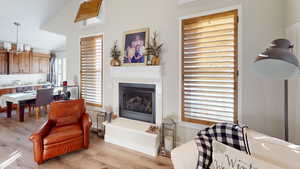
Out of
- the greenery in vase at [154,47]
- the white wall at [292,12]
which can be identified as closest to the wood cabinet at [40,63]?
the greenery in vase at [154,47]

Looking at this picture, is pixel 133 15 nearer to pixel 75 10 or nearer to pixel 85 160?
pixel 75 10

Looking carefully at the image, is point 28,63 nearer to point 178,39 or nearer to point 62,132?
point 62,132

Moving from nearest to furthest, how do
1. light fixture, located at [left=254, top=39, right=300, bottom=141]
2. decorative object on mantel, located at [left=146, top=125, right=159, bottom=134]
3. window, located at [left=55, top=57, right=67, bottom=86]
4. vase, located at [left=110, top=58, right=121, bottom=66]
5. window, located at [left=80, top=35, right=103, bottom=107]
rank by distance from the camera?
1. light fixture, located at [left=254, top=39, right=300, bottom=141]
2. decorative object on mantel, located at [left=146, top=125, right=159, bottom=134]
3. vase, located at [left=110, top=58, right=121, bottom=66]
4. window, located at [left=80, top=35, right=103, bottom=107]
5. window, located at [left=55, top=57, right=67, bottom=86]

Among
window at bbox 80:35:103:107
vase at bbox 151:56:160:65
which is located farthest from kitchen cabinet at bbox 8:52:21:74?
vase at bbox 151:56:160:65

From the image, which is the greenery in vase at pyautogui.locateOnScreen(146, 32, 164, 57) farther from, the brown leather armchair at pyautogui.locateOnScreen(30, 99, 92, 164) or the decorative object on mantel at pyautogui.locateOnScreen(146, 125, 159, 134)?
the brown leather armchair at pyautogui.locateOnScreen(30, 99, 92, 164)

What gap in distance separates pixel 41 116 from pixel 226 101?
5413mm

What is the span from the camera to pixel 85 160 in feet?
7.63

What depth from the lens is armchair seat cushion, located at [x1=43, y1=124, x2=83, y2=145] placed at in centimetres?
226

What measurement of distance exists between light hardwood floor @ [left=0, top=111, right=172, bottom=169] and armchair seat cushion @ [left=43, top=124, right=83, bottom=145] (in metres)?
0.34

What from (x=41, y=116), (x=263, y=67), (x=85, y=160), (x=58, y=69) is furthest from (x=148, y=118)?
(x=58, y=69)

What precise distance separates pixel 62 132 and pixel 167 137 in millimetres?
1805

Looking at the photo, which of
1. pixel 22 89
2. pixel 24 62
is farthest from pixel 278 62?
pixel 24 62

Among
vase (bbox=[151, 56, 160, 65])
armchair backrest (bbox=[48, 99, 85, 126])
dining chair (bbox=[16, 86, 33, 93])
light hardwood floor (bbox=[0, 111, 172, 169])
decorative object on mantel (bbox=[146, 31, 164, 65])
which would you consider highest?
decorative object on mantel (bbox=[146, 31, 164, 65])

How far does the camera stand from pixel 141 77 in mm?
Answer: 2850
